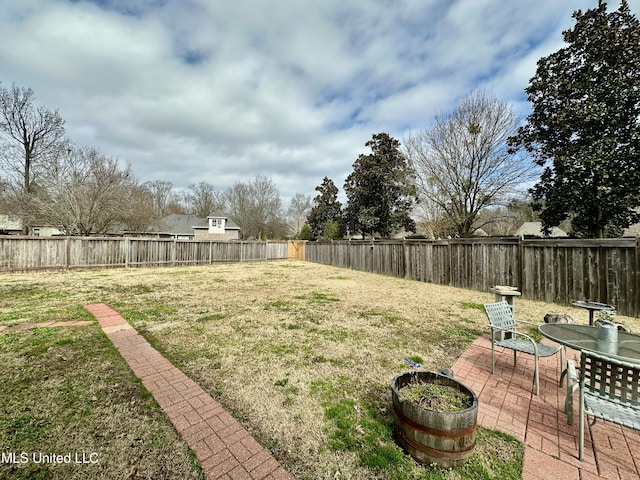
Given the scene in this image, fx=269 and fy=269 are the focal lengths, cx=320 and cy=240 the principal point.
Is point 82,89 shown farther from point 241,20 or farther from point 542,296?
point 542,296

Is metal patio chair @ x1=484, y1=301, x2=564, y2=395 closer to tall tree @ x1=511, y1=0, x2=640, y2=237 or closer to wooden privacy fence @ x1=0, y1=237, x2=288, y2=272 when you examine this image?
tall tree @ x1=511, y1=0, x2=640, y2=237

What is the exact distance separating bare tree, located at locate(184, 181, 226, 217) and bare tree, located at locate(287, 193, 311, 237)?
35.1 ft

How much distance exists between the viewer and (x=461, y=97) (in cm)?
1375

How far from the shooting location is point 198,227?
3231cm

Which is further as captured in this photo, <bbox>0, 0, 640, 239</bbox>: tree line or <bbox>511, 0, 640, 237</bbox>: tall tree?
<bbox>0, 0, 640, 239</bbox>: tree line

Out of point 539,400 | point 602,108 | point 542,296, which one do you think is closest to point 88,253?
point 539,400

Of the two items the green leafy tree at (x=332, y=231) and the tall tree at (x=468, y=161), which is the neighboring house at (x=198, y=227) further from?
the tall tree at (x=468, y=161)

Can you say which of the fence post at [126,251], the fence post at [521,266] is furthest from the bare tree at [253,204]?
the fence post at [521,266]

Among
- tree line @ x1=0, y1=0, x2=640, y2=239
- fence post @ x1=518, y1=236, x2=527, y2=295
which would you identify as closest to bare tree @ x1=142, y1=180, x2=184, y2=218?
tree line @ x1=0, y1=0, x2=640, y2=239

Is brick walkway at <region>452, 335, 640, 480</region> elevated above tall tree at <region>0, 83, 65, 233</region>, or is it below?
below

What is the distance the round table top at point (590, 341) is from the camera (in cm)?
220

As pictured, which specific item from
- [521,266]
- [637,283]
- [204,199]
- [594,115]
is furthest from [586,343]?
[204,199]

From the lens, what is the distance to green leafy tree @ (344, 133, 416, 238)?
A: 19.9m

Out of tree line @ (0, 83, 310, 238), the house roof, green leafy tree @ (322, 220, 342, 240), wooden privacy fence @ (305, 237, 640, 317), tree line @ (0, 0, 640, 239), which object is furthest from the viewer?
the house roof
